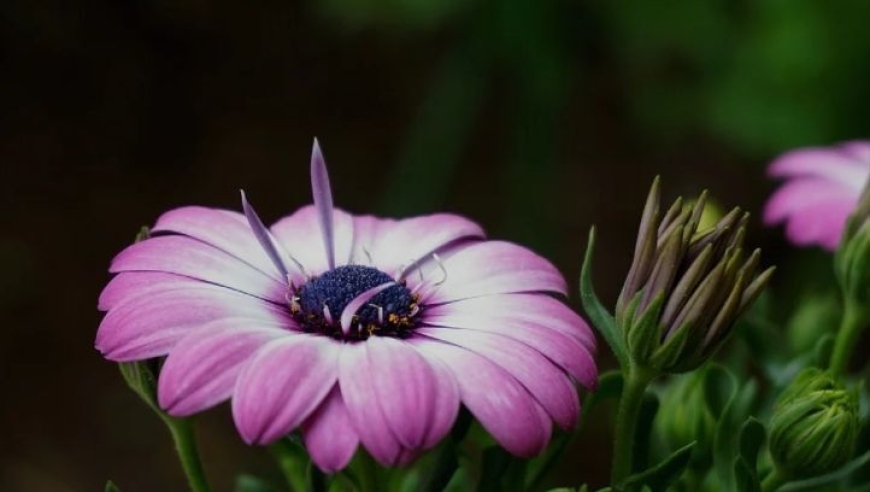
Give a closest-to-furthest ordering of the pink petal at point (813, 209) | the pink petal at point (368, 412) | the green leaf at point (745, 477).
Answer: the pink petal at point (368, 412)
the green leaf at point (745, 477)
the pink petal at point (813, 209)

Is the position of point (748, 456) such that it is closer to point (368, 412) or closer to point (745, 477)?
point (745, 477)

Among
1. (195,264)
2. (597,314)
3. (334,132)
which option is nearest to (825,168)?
(597,314)

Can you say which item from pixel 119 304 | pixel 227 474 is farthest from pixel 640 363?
pixel 227 474

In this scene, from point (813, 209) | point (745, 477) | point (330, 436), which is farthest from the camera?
point (813, 209)

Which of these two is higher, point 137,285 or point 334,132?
point 137,285

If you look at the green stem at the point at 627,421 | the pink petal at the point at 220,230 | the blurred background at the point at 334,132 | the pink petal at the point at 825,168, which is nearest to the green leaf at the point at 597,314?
the green stem at the point at 627,421

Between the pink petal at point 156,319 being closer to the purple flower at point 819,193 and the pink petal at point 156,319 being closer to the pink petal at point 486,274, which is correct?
the pink petal at point 486,274
